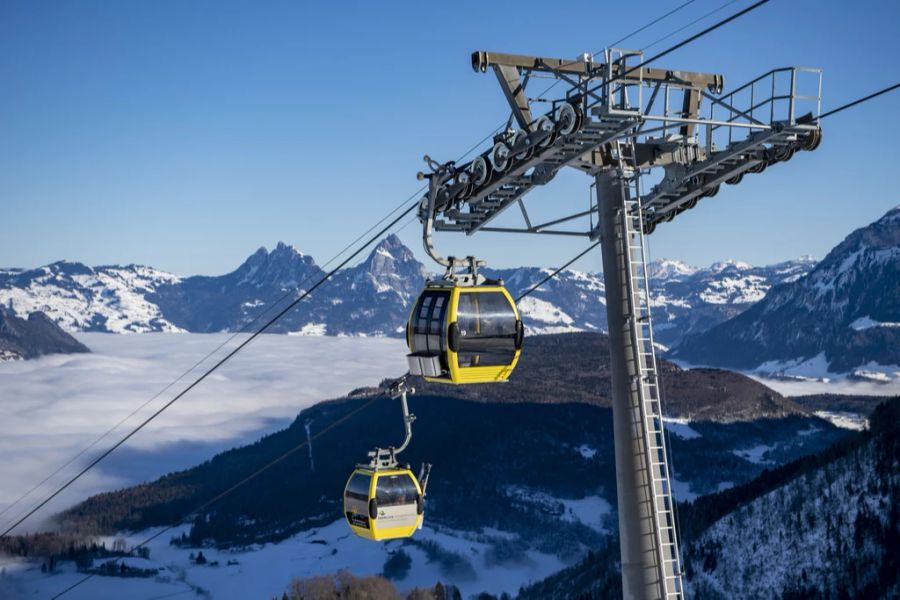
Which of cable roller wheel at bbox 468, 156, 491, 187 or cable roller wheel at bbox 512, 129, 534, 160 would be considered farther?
cable roller wheel at bbox 468, 156, 491, 187

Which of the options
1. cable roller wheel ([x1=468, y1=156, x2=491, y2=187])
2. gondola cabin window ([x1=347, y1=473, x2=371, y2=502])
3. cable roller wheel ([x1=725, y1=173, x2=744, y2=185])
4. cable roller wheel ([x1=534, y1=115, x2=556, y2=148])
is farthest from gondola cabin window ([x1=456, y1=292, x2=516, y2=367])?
cable roller wheel ([x1=534, y1=115, x2=556, y2=148])

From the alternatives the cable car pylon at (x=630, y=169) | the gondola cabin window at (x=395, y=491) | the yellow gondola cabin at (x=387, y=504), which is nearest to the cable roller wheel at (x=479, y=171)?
the cable car pylon at (x=630, y=169)

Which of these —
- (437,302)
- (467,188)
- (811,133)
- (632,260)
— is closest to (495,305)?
(437,302)

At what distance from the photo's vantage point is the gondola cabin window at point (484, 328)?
2855cm

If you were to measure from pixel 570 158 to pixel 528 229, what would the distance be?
4383 millimetres

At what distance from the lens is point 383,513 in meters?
33.1

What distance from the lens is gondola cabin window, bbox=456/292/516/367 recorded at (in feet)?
93.7

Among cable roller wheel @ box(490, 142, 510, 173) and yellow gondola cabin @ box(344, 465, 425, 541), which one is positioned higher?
cable roller wheel @ box(490, 142, 510, 173)

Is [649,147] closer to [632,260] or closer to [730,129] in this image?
[730,129]

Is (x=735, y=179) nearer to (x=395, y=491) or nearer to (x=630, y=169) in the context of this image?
(x=630, y=169)

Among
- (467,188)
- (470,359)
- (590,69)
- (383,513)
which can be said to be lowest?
(383,513)

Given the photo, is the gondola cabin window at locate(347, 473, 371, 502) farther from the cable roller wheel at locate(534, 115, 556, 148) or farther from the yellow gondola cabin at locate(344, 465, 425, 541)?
the cable roller wheel at locate(534, 115, 556, 148)

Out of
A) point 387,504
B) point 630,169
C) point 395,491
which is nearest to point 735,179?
point 630,169

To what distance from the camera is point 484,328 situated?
94.3 ft
